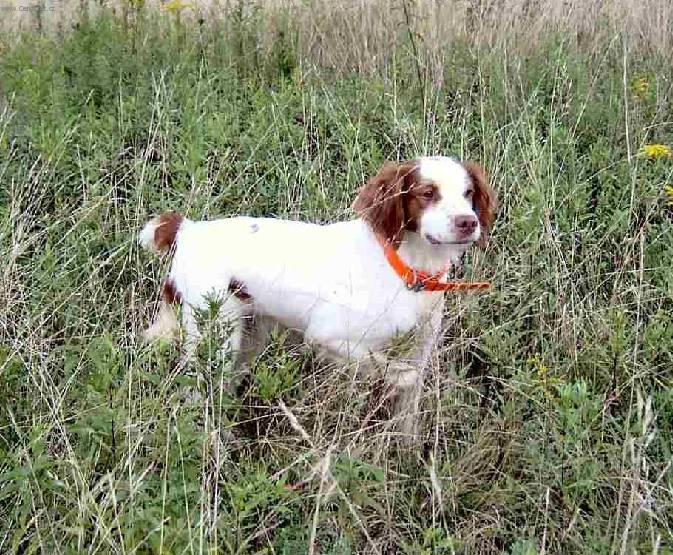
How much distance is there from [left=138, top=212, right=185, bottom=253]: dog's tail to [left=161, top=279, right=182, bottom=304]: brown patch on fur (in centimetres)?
13

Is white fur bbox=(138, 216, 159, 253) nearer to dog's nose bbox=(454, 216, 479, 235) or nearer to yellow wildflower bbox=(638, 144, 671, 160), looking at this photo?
dog's nose bbox=(454, 216, 479, 235)

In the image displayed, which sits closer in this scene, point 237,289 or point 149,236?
point 237,289

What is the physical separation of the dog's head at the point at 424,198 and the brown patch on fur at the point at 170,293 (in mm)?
669

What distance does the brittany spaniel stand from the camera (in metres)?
3.02

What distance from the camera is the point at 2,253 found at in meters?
3.09

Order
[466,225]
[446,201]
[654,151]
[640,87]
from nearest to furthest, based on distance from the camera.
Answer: [466,225] < [446,201] < [654,151] < [640,87]

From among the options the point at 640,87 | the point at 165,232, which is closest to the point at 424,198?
the point at 165,232

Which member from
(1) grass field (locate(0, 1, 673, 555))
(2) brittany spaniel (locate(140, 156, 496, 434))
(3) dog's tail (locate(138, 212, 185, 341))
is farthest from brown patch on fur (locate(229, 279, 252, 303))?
(1) grass field (locate(0, 1, 673, 555))

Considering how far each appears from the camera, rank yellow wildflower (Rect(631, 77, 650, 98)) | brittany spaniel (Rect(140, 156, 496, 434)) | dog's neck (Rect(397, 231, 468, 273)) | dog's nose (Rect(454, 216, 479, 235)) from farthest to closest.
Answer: yellow wildflower (Rect(631, 77, 650, 98)) < dog's neck (Rect(397, 231, 468, 273)) < brittany spaniel (Rect(140, 156, 496, 434)) < dog's nose (Rect(454, 216, 479, 235))

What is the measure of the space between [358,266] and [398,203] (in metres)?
0.25

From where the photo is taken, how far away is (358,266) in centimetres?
315

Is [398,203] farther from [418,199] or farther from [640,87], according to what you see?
[640,87]

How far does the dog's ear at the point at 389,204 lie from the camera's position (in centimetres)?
307

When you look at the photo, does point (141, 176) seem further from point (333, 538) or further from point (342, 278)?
point (333, 538)
